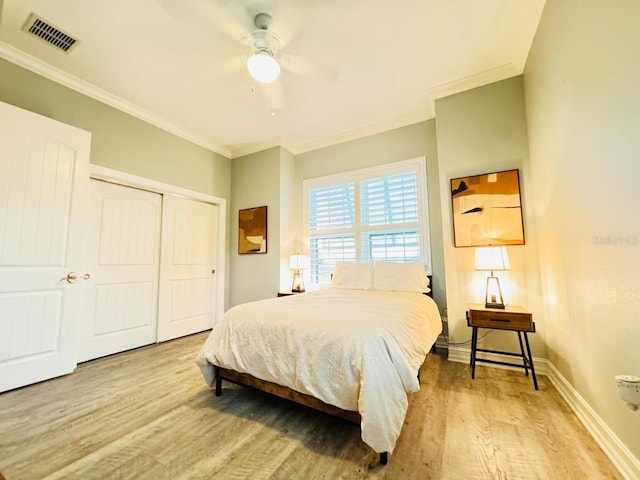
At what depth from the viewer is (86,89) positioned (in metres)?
2.78

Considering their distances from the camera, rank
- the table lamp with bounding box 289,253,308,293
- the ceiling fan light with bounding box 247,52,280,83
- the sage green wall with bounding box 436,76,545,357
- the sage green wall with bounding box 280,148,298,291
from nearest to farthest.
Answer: the ceiling fan light with bounding box 247,52,280,83
the sage green wall with bounding box 436,76,545,357
the table lamp with bounding box 289,253,308,293
the sage green wall with bounding box 280,148,298,291

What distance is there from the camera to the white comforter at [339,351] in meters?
1.31

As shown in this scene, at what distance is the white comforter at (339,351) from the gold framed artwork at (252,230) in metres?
2.12

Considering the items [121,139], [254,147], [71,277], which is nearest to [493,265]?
[254,147]

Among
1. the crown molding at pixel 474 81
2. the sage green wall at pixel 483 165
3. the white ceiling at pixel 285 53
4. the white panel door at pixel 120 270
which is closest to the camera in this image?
the white ceiling at pixel 285 53

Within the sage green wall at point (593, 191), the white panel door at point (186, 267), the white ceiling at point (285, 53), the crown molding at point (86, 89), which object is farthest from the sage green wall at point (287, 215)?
the sage green wall at point (593, 191)

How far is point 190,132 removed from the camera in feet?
12.6

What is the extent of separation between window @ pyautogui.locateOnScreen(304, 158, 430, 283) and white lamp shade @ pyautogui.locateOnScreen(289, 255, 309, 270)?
0.23 meters

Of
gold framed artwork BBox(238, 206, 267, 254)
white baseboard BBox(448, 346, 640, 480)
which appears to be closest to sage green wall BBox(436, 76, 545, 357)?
white baseboard BBox(448, 346, 640, 480)

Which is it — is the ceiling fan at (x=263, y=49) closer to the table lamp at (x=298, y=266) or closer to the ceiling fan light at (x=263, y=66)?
the ceiling fan light at (x=263, y=66)

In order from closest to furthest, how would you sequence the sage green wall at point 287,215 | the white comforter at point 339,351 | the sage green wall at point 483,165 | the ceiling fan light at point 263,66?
the white comforter at point 339,351
the ceiling fan light at point 263,66
the sage green wall at point 483,165
the sage green wall at point 287,215

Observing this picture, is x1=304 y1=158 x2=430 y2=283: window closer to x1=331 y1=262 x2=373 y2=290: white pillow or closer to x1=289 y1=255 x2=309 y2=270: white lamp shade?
x1=289 y1=255 x2=309 y2=270: white lamp shade

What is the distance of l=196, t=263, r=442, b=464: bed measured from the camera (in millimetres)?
1313

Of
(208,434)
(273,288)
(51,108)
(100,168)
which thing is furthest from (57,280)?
(273,288)
